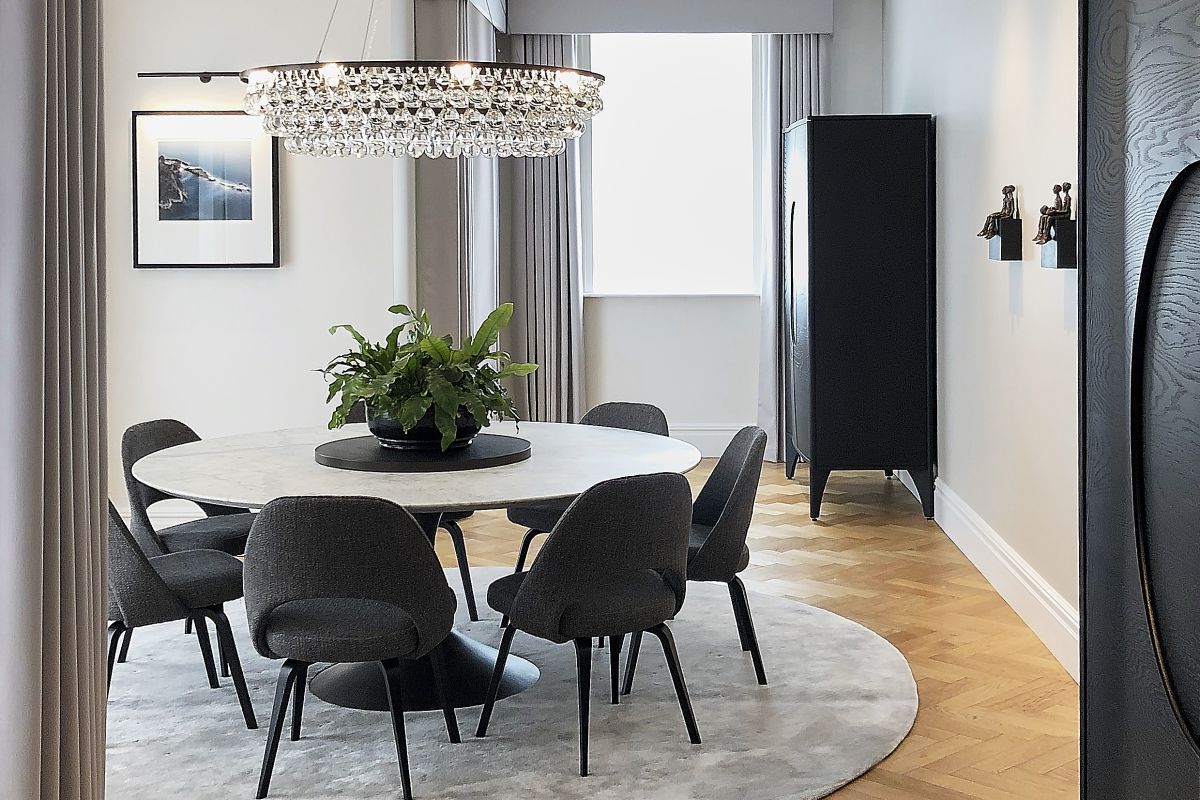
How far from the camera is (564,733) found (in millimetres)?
3168

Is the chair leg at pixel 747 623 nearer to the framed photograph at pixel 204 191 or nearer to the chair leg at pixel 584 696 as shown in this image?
the chair leg at pixel 584 696

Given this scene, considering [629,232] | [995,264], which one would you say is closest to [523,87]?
[995,264]

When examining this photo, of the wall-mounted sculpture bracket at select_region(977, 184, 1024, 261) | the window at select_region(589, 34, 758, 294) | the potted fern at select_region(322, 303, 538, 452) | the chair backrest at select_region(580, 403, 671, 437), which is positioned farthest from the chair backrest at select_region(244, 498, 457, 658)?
the window at select_region(589, 34, 758, 294)

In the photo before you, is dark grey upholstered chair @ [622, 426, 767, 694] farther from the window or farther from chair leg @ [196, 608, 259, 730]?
the window

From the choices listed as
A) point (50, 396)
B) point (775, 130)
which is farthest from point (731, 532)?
point (775, 130)

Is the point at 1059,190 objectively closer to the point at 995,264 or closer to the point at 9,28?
the point at 995,264

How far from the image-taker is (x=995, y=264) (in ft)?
15.1

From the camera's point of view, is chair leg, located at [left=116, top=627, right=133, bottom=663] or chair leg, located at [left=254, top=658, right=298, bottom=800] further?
chair leg, located at [left=116, top=627, right=133, bottom=663]

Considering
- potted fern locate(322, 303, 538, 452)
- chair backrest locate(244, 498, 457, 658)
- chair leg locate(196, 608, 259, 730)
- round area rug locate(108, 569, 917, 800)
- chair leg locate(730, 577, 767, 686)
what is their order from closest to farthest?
chair backrest locate(244, 498, 457, 658)
round area rug locate(108, 569, 917, 800)
chair leg locate(196, 608, 259, 730)
potted fern locate(322, 303, 538, 452)
chair leg locate(730, 577, 767, 686)

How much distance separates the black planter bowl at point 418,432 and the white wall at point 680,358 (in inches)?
160

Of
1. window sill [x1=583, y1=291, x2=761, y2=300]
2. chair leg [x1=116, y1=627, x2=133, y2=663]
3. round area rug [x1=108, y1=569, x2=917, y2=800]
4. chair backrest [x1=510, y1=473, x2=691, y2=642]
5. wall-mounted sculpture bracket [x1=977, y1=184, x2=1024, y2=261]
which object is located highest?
wall-mounted sculpture bracket [x1=977, y1=184, x2=1024, y2=261]

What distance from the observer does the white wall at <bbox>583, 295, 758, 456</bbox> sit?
7.50 m

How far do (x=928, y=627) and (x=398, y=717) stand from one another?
2.00m

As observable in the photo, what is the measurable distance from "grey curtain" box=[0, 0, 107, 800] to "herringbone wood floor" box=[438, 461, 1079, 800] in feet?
6.13
